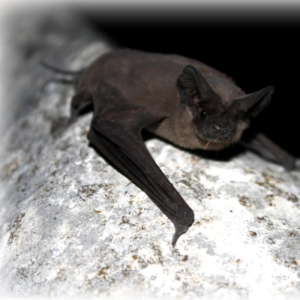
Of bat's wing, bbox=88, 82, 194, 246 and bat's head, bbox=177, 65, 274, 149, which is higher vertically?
bat's head, bbox=177, 65, 274, 149

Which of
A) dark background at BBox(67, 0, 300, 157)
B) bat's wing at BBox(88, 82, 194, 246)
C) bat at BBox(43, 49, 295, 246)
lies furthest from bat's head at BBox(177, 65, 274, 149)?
dark background at BBox(67, 0, 300, 157)

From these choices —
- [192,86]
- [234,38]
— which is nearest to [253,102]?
[192,86]

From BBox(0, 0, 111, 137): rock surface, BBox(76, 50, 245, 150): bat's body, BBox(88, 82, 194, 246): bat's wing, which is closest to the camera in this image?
BBox(88, 82, 194, 246): bat's wing

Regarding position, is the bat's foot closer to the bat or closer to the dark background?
the bat

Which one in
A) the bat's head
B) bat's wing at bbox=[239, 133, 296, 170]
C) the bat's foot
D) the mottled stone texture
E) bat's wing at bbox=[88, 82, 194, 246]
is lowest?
bat's wing at bbox=[239, 133, 296, 170]

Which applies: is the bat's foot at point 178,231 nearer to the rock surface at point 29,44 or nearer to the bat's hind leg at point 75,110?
the bat's hind leg at point 75,110

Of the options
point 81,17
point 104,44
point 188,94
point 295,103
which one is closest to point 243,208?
point 188,94

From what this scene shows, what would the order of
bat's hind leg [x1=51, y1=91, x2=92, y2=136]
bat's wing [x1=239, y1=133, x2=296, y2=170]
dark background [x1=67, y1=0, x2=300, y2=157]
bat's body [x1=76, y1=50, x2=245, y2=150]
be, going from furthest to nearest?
dark background [x1=67, y1=0, x2=300, y2=157], bat's wing [x1=239, y1=133, x2=296, y2=170], bat's hind leg [x1=51, y1=91, x2=92, y2=136], bat's body [x1=76, y1=50, x2=245, y2=150]
